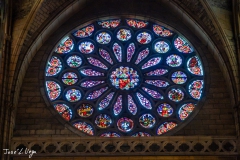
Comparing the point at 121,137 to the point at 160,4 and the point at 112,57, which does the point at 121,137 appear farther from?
the point at 160,4

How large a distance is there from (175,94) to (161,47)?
5.16 feet

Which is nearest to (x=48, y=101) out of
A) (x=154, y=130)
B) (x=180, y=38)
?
(x=154, y=130)

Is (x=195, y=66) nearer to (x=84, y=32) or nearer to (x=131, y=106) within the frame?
(x=131, y=106)

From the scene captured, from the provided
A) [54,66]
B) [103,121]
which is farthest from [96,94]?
[54,66]

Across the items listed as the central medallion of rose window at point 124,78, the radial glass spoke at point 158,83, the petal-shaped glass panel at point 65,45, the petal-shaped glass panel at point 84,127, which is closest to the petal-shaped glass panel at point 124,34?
the central medallion of rose window at point 124,78

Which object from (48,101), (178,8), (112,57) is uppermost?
(178,8)

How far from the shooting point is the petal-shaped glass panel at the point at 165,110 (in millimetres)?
18266

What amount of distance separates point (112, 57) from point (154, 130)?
8.34ft

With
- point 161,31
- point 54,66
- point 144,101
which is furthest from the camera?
point 161,31

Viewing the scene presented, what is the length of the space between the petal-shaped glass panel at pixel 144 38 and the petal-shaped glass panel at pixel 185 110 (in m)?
2.30

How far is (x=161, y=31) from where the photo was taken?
1967 centimetres

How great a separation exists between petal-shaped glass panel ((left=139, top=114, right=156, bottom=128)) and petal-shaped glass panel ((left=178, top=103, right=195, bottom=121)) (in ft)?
2.35

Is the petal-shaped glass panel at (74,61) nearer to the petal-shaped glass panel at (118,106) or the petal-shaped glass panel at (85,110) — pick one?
the petal-shaped glass panel at (85,110)

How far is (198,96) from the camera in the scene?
18.5 meters
